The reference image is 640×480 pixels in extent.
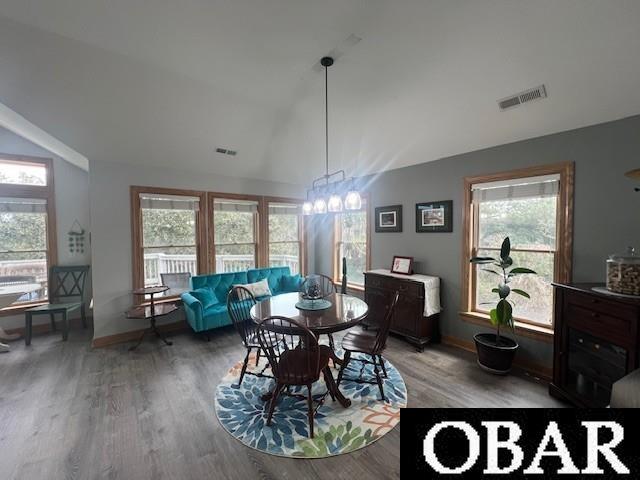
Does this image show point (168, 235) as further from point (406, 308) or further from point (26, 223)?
point (406, 308)

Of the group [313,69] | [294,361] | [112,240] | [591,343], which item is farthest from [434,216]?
[112,240]

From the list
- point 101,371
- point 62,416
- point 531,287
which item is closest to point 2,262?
point 101,371

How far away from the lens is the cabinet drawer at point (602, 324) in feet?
6.21

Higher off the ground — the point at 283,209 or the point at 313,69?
the point at 313,69

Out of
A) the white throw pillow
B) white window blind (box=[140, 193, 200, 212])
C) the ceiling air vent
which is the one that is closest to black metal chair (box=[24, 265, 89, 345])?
white window blind (box=[140, 193, 200, 212])

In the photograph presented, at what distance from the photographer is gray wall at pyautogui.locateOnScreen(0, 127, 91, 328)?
4021 mm

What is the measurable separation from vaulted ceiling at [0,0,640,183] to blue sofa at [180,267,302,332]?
1997 mm

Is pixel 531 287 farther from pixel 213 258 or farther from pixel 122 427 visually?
pixel 213 258

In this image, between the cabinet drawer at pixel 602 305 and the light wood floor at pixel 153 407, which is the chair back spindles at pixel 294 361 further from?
Result: the cabinet drawer at pixel 602 305

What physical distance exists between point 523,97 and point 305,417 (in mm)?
3349

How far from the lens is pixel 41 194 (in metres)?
4.11

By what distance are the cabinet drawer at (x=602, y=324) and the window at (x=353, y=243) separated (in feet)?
8.98

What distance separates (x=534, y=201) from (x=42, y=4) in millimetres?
4700

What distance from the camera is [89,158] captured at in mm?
3527
